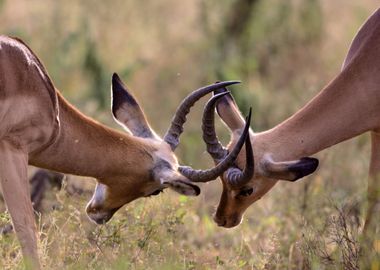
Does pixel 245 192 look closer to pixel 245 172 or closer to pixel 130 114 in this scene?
pixel 245 172

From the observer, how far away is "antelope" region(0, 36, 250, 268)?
26.8 ft

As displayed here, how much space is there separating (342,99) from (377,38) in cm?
55

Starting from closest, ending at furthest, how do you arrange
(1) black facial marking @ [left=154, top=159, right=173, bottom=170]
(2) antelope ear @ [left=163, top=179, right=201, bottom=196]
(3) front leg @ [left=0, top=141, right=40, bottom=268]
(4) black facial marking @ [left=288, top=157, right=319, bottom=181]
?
1. (3) front leg @ [left=0, top=141, right=40, bottom=268]
2. (2) antelope ear @ [left=163, top=179, right=201, bottom=196]
3. (4) black facial marking @ [left=288, top=157, right=319, bottom=181]
4. (1) black facial marking @ [left=154, top=159, right=173, bottom=170]

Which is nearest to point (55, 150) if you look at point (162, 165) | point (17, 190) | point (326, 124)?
point (17, 190)

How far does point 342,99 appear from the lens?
8.99 meters

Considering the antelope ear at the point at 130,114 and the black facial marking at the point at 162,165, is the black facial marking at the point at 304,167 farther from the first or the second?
the antelope ear at the point at 130,114

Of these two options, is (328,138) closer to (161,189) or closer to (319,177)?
(161,189)

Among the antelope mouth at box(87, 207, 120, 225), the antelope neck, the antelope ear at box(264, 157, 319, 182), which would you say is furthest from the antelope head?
the antelope mouth at box(87, 207, 120, 225)

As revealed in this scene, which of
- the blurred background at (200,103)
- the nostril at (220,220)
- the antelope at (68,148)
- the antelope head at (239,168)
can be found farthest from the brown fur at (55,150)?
the nostril at (220,220)

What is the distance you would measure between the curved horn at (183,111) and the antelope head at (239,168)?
8 centimetres

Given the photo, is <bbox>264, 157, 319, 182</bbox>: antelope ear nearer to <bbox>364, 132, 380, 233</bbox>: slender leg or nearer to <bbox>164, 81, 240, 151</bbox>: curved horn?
<bbox>364, 132, 380, 233</bbox>: slender leg

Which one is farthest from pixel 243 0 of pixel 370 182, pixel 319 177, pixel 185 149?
pixel 370 182

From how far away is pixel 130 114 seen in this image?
9.11 meters

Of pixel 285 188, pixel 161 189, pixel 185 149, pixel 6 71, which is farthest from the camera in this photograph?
pixel 185 149
